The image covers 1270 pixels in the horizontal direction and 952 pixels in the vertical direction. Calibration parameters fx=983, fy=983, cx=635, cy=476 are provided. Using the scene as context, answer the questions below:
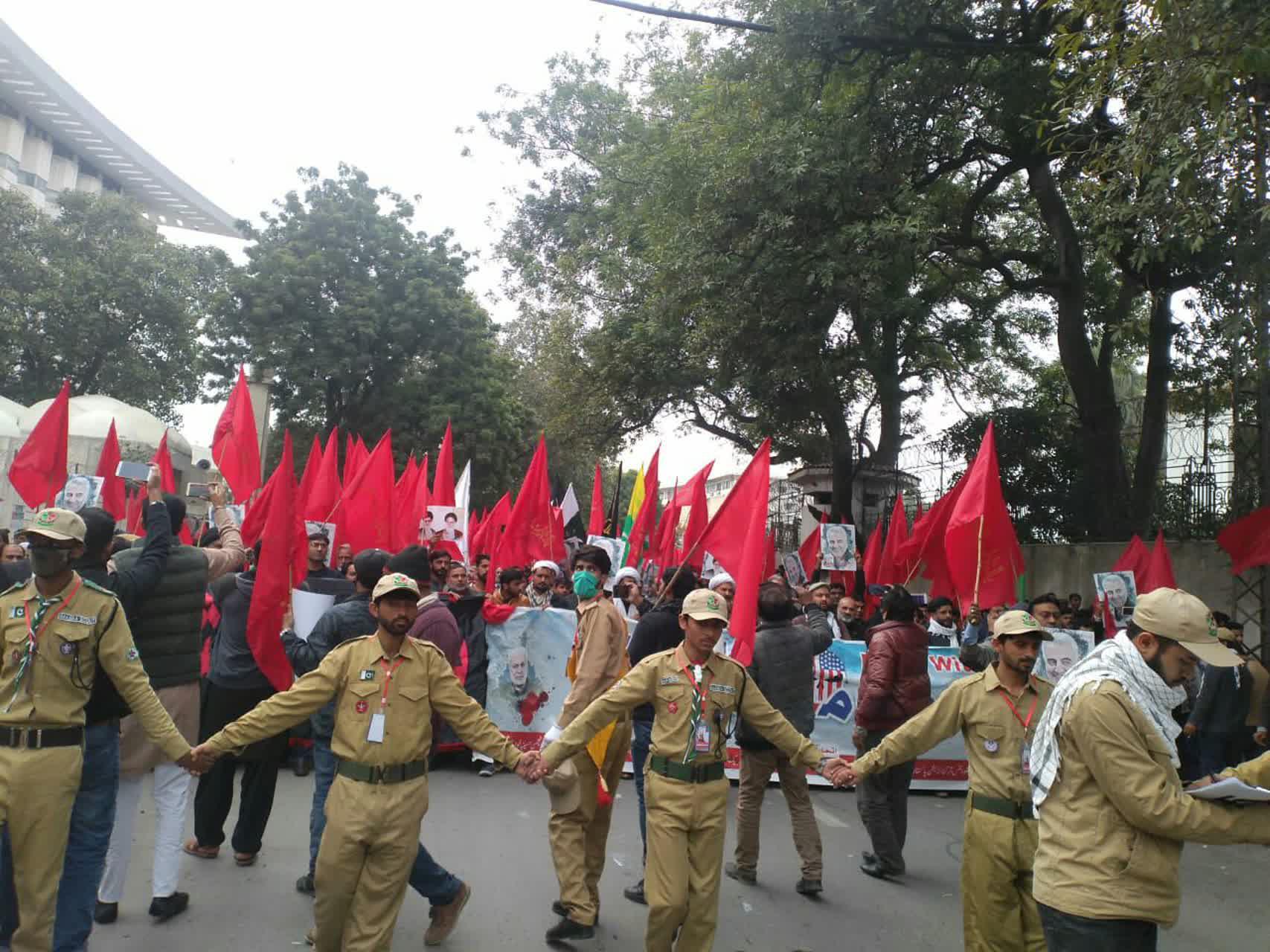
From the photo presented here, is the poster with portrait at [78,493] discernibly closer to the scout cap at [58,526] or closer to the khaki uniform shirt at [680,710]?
the scout cap at [58,526]

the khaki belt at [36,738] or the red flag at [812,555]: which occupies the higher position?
the red flag at [812,555]

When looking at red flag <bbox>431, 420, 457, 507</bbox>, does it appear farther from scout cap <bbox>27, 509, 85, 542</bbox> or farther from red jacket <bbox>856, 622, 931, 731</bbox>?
scout cap <bbox>27, 509, 85, 542</bbox>

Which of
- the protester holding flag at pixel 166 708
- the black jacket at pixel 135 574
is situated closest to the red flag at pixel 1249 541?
the protester holding flag at pixel 166 708

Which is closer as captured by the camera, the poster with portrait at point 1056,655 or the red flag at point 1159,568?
the poster with portrait at point 1056,655

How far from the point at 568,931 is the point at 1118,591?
7799mm

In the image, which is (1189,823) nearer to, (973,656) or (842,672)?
(973,656)

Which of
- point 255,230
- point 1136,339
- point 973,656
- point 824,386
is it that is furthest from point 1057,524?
point 255,230

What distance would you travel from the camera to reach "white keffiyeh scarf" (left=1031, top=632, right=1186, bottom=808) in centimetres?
284

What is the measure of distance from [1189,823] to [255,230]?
30.9 meters

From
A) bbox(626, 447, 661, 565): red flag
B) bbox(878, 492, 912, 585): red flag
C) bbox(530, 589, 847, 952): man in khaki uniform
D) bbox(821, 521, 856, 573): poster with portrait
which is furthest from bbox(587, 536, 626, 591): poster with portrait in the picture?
bbox(530, 589, 847, 952): man in khaki uniform

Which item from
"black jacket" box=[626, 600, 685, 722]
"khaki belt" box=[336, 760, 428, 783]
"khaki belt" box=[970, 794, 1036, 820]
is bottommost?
"khaki belt" box=[336, 760, 428, 783]

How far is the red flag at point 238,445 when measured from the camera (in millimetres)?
9195

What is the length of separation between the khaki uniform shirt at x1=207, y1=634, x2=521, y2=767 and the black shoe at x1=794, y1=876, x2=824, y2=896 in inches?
91.5

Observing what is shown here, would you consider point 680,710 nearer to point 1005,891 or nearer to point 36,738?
point 1005,891
